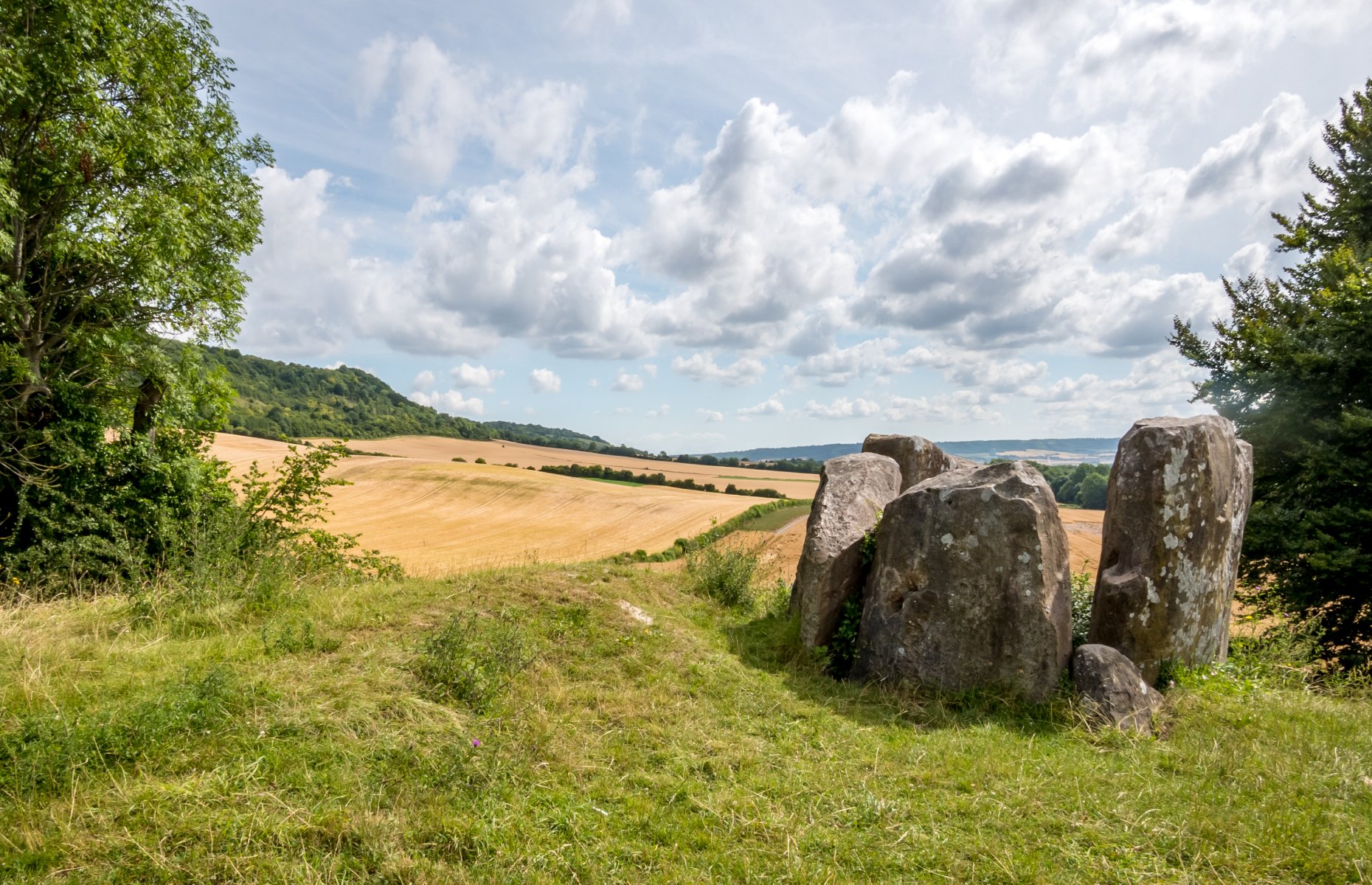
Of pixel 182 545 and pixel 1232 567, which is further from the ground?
pixel 1232 567

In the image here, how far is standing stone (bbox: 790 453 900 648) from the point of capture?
32.0 feet

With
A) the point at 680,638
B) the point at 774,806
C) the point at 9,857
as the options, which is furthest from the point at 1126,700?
the point at 9,857

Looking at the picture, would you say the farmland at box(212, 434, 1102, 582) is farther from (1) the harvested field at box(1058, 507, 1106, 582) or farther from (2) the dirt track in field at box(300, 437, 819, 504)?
(2) the dirt track in field at box(300, 437, 819, 504)

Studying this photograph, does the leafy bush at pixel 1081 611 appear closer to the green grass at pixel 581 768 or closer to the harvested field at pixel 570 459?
the green grass at pixel 581 768

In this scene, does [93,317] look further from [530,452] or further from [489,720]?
[530,452]

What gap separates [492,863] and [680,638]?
16.6 feet

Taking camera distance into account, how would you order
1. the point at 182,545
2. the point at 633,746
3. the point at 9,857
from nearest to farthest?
the point at 9,857, the point at 633,746, the point at 182,545

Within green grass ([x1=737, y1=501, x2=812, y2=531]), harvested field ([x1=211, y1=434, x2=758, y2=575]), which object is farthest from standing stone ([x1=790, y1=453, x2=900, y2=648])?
green grass ([x1=737, y1=501, x2=812, y2=531])

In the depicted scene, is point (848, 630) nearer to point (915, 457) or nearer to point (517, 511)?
point (915, 457)

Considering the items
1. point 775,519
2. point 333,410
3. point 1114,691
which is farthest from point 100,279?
point 333,410

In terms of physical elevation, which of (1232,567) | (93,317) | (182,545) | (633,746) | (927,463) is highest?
(93,317)

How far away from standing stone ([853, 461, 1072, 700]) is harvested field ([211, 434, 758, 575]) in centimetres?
1569

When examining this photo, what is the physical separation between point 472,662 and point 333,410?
10527cm

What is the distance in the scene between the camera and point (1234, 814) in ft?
16.4
